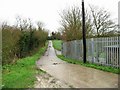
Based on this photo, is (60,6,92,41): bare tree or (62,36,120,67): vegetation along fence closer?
(62,36,120,67): vegetation along fence

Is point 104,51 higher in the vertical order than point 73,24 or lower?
lower

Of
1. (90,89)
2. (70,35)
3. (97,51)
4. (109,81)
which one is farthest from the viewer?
(70,35)

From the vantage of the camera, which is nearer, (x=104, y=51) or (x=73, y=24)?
(x=104, y=51)

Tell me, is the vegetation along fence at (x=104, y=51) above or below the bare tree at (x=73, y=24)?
below

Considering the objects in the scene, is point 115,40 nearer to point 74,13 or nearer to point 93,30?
point 93,30

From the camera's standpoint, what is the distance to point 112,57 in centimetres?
1434

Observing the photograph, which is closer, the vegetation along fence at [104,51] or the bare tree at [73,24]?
the vegetation along fence at [104,51]

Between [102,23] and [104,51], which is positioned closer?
[104,51]

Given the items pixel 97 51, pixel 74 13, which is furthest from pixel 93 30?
pixel 97 51

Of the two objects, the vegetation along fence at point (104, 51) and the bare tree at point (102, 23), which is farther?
the bare tree at point (102, 23)

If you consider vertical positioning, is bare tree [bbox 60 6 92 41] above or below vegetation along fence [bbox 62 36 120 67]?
above

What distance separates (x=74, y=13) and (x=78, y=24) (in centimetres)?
234

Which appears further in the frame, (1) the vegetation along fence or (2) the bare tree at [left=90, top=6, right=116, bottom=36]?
(2) the bare tree at [left=90, top=6, right=116, bottom=36]

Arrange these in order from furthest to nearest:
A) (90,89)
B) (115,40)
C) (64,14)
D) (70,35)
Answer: (64,14) → (70,35) → (115,40) → (90,89)
